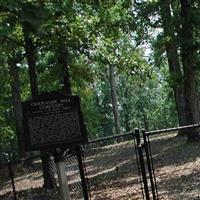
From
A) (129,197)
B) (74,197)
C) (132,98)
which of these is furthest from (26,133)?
(132,98)

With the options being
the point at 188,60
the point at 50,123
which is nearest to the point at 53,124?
the point at 50,123

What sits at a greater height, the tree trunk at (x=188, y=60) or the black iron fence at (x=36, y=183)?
the tree trunk at (x=188, y=60)

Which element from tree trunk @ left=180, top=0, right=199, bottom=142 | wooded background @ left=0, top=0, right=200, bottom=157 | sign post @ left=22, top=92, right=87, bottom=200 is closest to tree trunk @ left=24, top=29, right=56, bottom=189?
wooded background @ left=0, top=0, right=200, bottom=157

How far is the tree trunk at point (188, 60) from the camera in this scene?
21.0m

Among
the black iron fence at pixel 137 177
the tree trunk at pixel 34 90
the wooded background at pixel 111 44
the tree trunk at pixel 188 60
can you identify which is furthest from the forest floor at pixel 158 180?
the wooded background at pixel 111 44

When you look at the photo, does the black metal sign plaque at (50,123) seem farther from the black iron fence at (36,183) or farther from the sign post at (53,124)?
the black iron fence at (36,183)

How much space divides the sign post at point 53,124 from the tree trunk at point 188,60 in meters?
13.5

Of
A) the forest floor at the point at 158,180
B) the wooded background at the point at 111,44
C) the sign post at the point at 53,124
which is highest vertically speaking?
the wooded background at the point at 111,44

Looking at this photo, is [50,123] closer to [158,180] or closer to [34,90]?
[158,180]

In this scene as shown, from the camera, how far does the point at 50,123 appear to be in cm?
811

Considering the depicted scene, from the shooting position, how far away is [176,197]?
11.6m

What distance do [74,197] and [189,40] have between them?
10757 millimetres

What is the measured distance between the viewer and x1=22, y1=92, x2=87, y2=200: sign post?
809 cm

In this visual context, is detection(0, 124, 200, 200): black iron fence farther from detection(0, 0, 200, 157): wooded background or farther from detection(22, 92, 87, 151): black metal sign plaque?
detection(0, 0, 200, 157): wooded background
